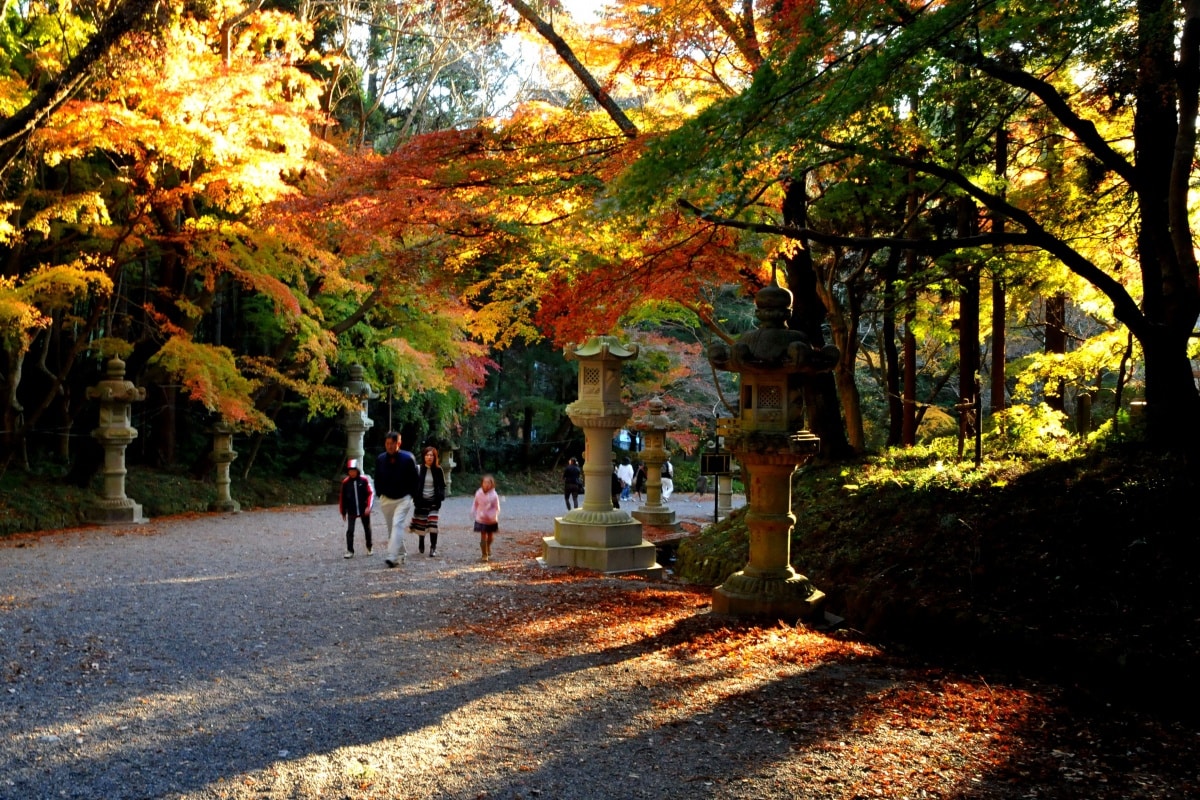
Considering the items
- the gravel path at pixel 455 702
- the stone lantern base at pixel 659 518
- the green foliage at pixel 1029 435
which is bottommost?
the stone lantern base at pixel 659 518

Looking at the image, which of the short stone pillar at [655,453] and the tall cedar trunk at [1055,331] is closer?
the tall cedar trunk at [1055,331]

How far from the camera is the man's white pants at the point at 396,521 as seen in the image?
9.42 metres

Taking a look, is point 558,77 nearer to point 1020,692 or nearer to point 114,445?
point 114,445

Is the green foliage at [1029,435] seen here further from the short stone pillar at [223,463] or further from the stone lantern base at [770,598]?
the short stone pillar at [223,463]

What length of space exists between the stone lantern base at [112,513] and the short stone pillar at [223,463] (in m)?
2.78

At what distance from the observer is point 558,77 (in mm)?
19719

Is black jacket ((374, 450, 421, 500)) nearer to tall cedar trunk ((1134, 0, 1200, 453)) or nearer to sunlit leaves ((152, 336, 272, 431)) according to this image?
sunlit leaves ((152, 336, 272, 431))

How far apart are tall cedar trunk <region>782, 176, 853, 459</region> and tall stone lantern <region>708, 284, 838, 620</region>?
13.6 ft

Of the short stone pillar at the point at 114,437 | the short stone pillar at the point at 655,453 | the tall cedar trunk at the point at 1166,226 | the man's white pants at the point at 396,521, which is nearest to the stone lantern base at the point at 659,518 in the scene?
the short stone pillar at the point at 655,453

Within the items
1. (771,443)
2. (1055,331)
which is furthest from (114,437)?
(1055,331)

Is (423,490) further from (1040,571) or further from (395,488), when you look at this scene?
(1040,571)

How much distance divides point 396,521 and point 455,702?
197 inches

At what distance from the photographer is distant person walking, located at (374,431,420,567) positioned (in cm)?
945

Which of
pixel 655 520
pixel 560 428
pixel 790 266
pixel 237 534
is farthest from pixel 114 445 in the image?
pixel 560 428
